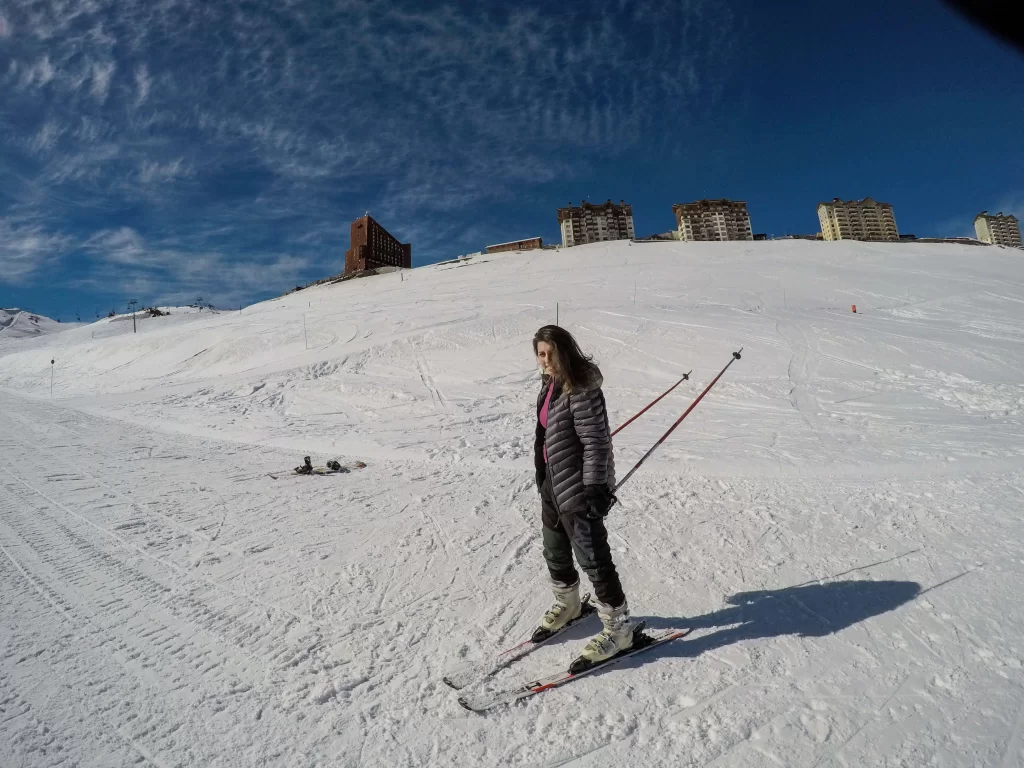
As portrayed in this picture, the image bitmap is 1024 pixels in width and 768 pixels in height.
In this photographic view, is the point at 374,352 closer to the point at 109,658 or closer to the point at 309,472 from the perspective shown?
the point at 309,472

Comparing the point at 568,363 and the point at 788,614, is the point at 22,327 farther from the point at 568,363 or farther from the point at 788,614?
the point at 788,614

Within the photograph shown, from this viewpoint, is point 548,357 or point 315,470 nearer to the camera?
point 548,357

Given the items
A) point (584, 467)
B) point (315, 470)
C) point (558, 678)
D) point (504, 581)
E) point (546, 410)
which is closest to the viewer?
point (558, 678)

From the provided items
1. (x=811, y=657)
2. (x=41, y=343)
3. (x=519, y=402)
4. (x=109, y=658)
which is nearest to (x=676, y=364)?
(x=519, y=402)

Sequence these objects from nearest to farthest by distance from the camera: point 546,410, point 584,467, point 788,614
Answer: point 584,467
point 546,410
point 788,614

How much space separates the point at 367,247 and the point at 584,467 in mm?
78166

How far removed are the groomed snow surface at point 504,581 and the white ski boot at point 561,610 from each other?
0.12 metres

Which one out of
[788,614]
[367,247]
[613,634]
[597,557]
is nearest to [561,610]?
[613,634]

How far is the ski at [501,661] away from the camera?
2506 millimetres

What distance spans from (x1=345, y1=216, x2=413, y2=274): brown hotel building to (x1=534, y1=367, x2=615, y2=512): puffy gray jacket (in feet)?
233

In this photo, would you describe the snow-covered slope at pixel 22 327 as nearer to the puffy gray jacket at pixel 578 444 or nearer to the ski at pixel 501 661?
the ski at pixel 501 661

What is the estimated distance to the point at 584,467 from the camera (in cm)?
261

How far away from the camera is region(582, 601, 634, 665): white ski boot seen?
2611mm

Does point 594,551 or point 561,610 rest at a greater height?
point 594,551
